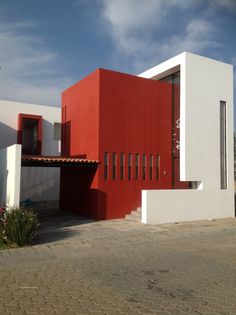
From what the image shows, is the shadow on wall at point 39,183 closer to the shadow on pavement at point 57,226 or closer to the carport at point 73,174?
the carport at point 73,174

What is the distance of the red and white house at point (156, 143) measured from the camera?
15711mm

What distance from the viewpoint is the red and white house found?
15.7m

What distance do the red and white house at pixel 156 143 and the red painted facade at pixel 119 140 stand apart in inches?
1.8

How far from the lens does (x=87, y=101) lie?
17.0m

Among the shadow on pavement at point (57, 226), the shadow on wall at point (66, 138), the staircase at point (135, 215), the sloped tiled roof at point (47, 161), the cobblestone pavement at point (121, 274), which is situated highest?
the shadow on wall at point (66, 138)

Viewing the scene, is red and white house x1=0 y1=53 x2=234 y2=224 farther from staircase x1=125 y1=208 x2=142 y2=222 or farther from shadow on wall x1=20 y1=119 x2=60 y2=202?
shadow on wall x1=20 y1=119 x2=60 y2=202

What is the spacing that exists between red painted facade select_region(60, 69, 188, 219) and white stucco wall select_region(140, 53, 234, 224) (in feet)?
5.68

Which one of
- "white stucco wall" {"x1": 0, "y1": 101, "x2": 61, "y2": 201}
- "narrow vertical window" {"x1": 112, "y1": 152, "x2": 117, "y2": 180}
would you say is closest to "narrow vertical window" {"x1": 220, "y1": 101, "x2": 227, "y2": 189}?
"narrow vertical window" {"x1": 112, "y1": 152, "x2": 117, "y2": 180}

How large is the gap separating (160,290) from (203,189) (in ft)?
34.9

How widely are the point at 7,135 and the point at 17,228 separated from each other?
14292 millimetres

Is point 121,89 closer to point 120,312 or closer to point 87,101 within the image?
point 87,101

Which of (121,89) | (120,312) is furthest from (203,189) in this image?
(120,312)

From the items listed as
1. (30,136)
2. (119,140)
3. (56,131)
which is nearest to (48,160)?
(119,140)

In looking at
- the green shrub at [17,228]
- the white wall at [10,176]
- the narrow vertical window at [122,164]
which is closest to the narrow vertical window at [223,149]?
the narrow vertical window at [122,164]
